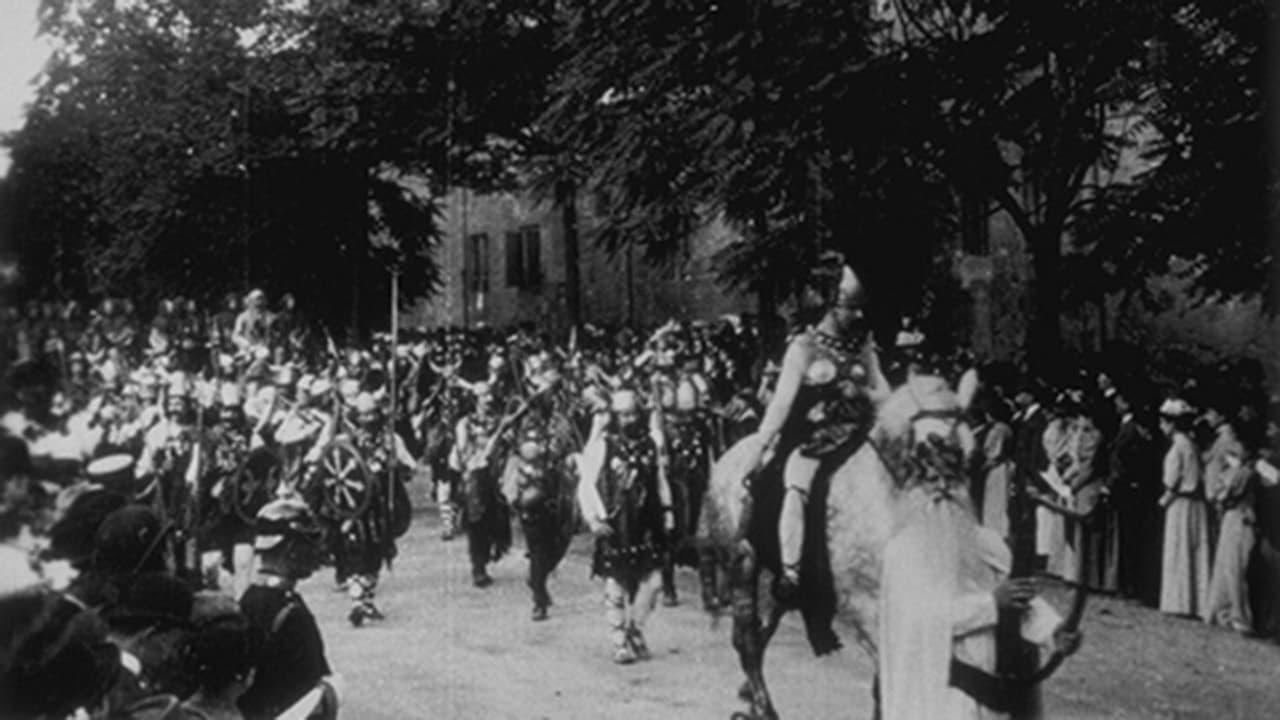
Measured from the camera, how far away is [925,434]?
6.62 metres

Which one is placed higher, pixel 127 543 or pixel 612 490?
pixel 127 543

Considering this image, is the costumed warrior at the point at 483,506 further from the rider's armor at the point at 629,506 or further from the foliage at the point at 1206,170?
the foliage at the point at 1206,170

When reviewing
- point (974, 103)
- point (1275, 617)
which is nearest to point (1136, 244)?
point (974, 103)

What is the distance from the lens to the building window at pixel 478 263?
3847cm

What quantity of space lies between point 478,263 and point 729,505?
3087cm

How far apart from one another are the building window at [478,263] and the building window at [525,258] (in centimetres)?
79

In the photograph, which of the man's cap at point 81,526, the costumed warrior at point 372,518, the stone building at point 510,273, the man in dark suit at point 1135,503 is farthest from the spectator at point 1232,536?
the stone building at point 510,273

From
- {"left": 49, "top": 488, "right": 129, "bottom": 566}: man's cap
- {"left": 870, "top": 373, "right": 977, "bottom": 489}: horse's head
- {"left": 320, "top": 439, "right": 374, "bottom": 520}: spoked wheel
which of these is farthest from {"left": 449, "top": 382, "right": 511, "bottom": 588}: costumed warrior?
{"left": 870, "top": 373, "right": 977, "bottom": 489}: horse's head

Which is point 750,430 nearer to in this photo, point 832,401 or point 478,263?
point 832,401

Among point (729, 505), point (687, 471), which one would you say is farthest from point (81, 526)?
point (687, 471)

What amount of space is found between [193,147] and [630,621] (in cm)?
1725

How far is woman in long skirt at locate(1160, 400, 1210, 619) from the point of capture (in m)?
12.6

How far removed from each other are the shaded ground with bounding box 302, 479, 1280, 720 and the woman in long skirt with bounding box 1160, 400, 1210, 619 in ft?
0.88

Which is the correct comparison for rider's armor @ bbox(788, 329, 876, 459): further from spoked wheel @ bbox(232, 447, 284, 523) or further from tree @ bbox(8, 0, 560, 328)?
tree @ bbox(8, 0, 560, 328)
